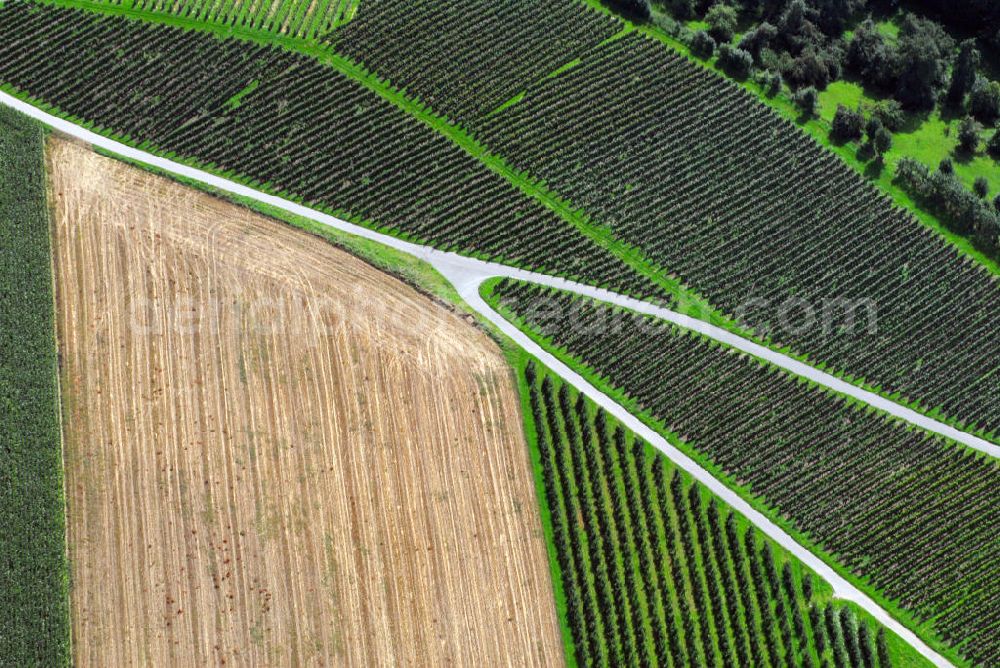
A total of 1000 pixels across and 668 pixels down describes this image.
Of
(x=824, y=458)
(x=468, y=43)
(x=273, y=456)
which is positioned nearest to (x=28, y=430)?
(x=273, y=456)

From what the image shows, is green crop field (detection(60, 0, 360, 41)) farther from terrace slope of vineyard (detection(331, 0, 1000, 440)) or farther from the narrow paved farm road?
the narrow paved farm road

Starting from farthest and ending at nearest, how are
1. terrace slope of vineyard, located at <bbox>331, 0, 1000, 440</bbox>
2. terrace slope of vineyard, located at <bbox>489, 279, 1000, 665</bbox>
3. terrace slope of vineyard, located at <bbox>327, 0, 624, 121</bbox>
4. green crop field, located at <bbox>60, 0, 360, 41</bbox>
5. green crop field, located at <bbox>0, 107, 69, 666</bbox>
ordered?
green crop field, located at <bbox>60, 0, 360, 41</bbox>
terrace slope of vineyard, located at <bbox>327, 0, 624, 121</bbox>
terrace slope of vineyard, located at <bbox>331, 0, 1000, 440</bbox>
terrace slope of vineyard, located at <bbox>489, 279, 1000, 665</bbox>
green crop field, located at <bbox>0, 107, 69, 666</bbox>

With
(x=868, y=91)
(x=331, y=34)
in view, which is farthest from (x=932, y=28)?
(x=331, y=34)

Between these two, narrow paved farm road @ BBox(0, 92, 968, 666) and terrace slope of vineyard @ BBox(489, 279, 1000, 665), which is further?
narrow paved farm road @ BBox(0, 92, 968, 666)

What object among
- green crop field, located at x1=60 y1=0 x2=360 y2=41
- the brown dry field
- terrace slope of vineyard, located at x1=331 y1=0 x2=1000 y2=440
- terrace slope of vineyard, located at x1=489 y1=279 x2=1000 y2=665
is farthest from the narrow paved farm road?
green crop field, located at x1=60 y1=0 x2=360 y2=41

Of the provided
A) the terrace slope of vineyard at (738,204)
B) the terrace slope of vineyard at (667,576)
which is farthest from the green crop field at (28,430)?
the terrace slope of vineyard at (667,576)

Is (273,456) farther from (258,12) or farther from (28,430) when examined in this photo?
(258,12)

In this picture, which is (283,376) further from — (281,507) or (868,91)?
(868,91)
